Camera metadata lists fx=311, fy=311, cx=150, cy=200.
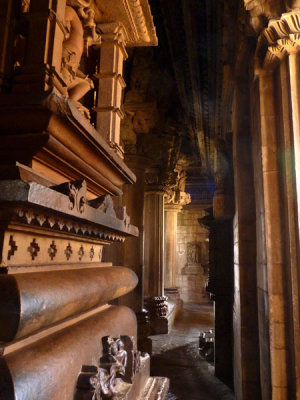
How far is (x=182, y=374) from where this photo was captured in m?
5.34

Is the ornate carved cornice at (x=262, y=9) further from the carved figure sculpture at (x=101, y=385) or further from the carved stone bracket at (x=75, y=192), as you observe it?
the carved figure sculpture at (x=101, y=385)

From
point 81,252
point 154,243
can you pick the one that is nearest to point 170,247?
point 154,243

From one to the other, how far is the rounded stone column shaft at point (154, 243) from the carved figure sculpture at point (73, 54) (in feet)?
22.5

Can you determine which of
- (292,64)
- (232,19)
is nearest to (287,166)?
(292,64)

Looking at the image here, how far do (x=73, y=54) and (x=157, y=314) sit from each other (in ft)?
24.1

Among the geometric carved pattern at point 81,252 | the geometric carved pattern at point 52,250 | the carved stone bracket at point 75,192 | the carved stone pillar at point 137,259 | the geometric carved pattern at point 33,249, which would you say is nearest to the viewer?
the carved stone bracket at point 75,192

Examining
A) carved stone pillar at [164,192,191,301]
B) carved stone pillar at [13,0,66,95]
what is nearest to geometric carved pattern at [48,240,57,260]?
carved stone pillar at [13,0,66,95]

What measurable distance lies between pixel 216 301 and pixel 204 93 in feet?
15.7

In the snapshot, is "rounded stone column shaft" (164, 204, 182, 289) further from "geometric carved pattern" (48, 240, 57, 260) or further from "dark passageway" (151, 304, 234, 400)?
"geometric carved pattern" (48, 240, 57, 260)

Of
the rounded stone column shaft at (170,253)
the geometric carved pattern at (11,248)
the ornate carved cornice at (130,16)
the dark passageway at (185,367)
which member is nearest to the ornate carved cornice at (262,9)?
the ornate carved cornice at (130,16)

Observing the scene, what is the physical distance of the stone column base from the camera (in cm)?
801

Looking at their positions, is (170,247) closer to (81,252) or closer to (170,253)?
(170,253)

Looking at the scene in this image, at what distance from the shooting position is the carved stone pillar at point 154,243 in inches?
335

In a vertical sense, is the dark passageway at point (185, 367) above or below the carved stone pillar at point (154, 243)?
below
